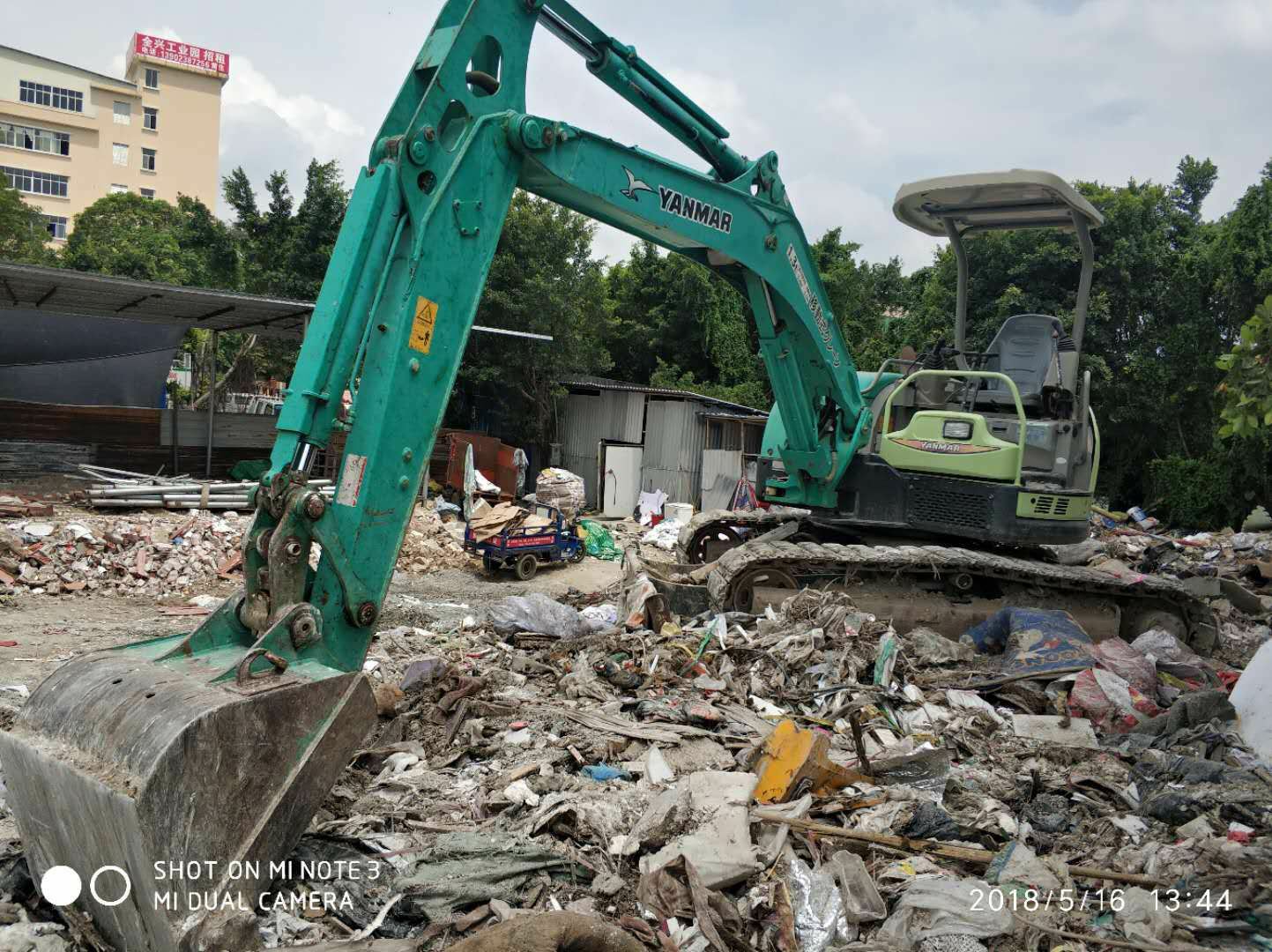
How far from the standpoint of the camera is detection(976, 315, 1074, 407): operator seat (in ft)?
25.7

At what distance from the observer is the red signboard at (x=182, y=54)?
6244 cm

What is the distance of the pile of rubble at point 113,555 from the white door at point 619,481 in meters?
10.1

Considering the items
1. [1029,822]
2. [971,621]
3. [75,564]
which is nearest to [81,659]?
[1029,822]

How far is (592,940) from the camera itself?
2824mm

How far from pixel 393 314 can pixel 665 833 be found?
2535 mm

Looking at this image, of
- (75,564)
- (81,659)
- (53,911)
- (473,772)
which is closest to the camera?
(53,911)

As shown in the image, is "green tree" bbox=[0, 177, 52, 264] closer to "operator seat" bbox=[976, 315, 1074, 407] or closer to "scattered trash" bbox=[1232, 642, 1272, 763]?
"operator seat" bbox=[976, 315, 1074, 407]

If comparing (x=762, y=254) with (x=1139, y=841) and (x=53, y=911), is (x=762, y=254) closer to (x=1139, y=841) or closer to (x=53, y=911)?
(x=1139, y=841)

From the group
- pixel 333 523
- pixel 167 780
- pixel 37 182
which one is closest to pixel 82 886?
pixel 167 780

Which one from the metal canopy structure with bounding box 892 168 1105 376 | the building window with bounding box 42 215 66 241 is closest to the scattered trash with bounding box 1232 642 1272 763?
the metal canopy structure with bounding box 892 168 1105 376

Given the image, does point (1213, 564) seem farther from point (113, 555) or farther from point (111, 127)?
point (111, 127)

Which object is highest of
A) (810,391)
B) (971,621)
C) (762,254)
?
(762,254)

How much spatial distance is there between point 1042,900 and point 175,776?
3.06 m

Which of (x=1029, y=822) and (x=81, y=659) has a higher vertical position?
(x=81, y=659)
